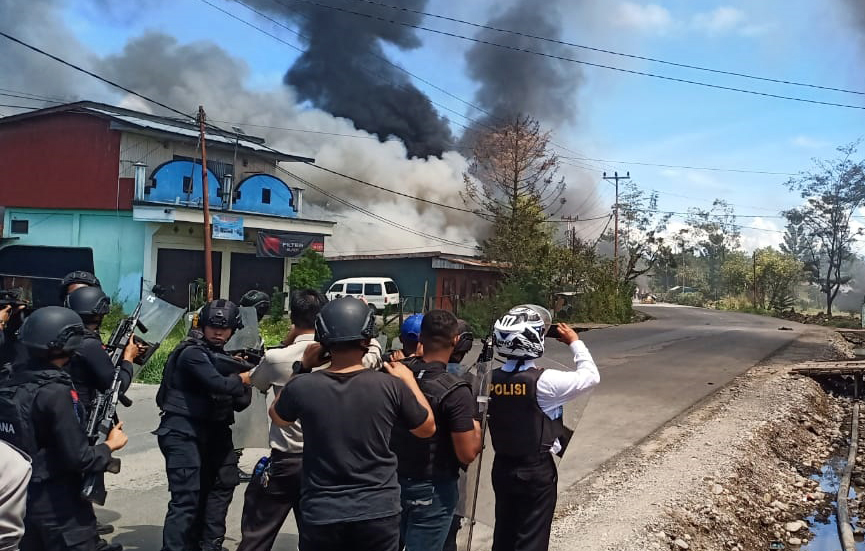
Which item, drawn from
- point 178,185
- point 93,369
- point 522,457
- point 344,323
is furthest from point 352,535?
point 178,185

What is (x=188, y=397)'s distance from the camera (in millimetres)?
3439

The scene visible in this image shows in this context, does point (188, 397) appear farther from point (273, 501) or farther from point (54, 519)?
point (54, 519)

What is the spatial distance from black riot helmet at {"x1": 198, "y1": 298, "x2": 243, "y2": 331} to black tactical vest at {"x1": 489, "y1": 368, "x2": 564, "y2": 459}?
1.40 m

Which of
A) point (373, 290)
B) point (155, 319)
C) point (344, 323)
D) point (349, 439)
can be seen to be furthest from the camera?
point (373, 290)

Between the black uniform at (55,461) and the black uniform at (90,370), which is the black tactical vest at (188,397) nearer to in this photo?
the black uniform at (90,370)

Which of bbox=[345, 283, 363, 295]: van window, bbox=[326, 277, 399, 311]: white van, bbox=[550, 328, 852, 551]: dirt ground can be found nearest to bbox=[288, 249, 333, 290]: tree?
bbox=[326, 277, 399, 311]: white van

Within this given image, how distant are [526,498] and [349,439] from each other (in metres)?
1.01

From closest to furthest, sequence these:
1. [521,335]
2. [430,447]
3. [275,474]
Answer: [430,447] < [521,335] < [275,474]

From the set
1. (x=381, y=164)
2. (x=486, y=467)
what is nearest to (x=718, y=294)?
(x=381, y=164)

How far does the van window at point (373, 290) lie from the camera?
83.6 ft

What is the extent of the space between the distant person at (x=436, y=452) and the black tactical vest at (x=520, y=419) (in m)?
0.22

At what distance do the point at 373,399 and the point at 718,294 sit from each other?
67832 millimetres

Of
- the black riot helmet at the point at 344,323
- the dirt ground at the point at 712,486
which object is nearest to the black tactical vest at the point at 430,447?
the black riot helmet at the point at 344,323

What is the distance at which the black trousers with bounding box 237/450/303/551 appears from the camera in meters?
3.17
